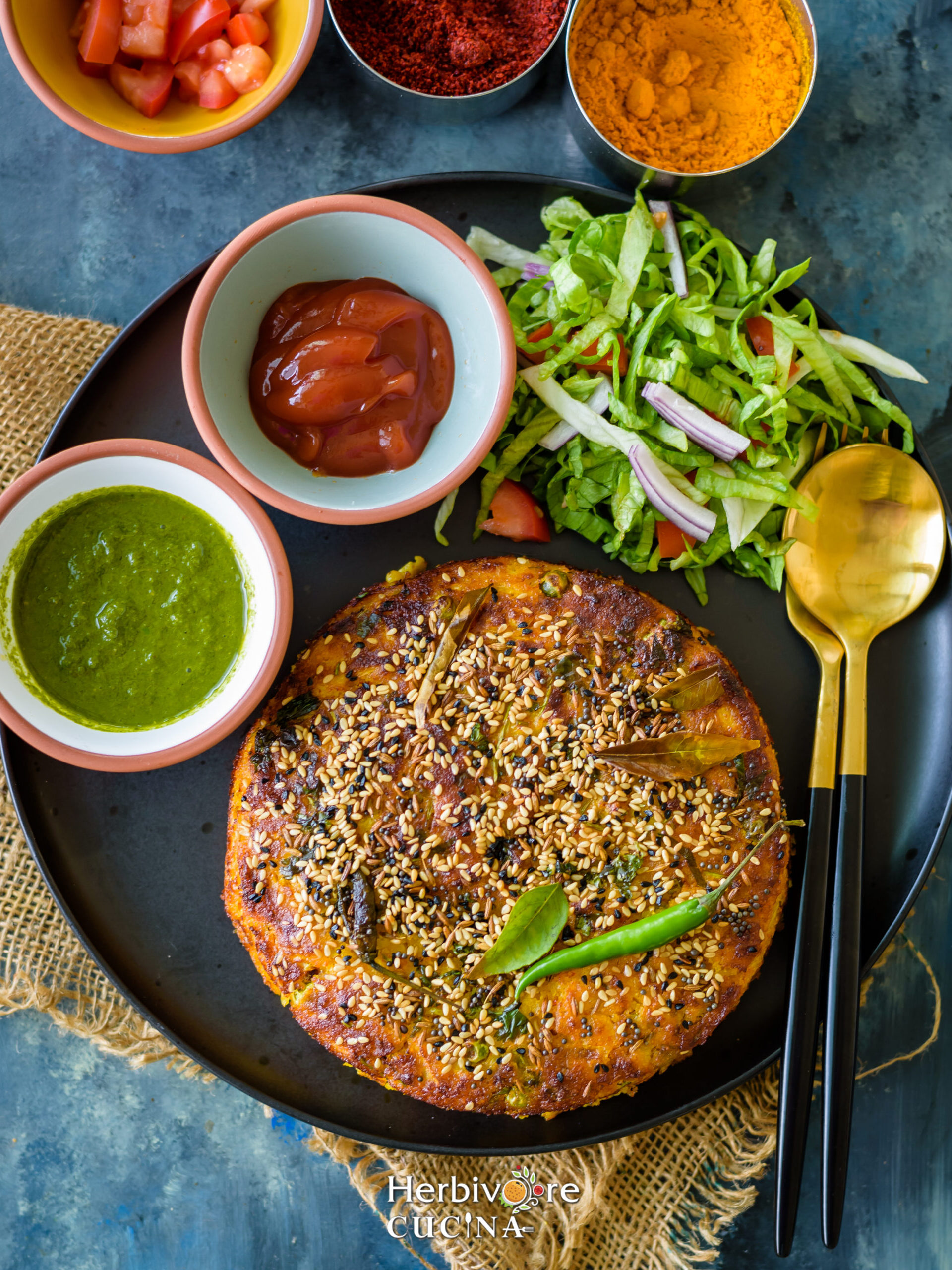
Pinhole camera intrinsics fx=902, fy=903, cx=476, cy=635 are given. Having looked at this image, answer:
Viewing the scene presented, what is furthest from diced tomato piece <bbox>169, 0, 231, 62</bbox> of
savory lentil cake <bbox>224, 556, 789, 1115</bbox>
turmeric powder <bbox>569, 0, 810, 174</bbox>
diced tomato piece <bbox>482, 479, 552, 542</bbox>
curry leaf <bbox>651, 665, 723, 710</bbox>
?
curry leaf <bbox>651, 665, 723, 710</bbox>

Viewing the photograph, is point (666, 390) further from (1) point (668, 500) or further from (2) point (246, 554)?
(2) point (246, 554)

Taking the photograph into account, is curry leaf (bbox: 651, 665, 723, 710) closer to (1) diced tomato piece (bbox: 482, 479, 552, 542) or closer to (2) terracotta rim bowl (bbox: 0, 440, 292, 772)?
(1) diced tomato piece (bbox: 482, 479, 552, 542)

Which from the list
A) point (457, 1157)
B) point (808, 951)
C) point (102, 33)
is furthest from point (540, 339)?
point (457, 1157)

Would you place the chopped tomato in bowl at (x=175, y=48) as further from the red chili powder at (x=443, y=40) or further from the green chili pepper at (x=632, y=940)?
the green chili pepper at (x=632, y=940)

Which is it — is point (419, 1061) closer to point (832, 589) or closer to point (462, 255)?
point (832, 589)

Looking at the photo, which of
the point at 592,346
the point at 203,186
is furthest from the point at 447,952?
the point at 203,186
